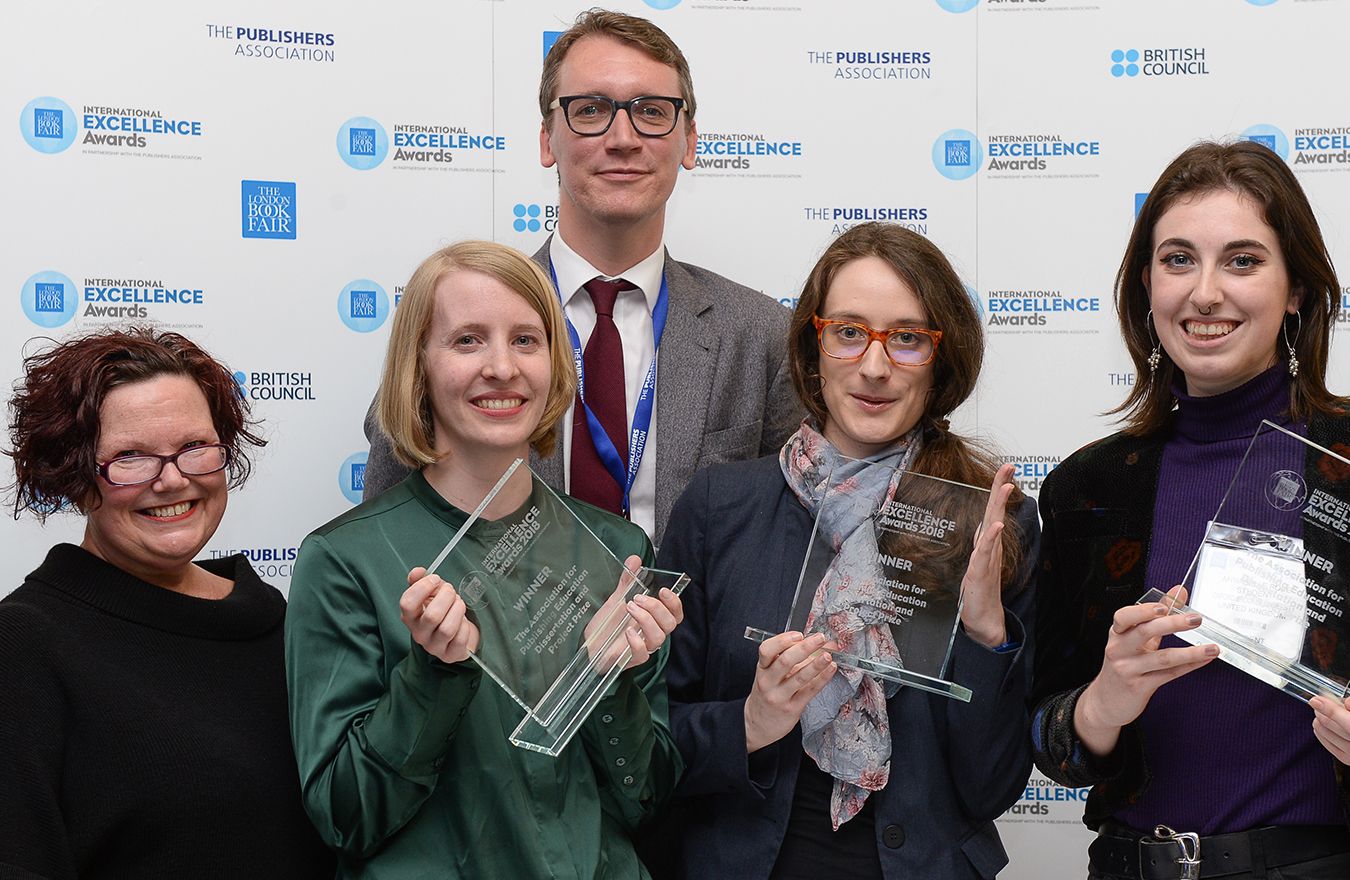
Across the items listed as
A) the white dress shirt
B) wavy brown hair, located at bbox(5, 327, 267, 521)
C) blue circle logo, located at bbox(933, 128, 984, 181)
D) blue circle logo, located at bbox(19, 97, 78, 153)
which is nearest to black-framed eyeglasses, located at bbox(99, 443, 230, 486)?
wavy brown hair, located at bbox(5, 327, 267, 521)

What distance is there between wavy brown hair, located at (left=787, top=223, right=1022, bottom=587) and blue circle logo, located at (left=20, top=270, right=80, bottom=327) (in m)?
2.39

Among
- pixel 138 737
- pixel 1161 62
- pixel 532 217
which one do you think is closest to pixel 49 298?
pixel 532 217

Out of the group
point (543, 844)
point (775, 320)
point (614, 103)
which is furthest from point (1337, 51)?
point (543, 844)

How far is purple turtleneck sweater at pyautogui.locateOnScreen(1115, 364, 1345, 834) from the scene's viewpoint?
233 cm

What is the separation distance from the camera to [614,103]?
3.42m

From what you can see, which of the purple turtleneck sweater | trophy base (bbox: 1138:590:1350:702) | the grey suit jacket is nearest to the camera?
trophy base (bbox: 1138:590:1350:702)

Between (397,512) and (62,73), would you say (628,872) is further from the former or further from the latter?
(62,73)

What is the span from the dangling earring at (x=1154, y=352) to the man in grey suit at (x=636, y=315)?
97 centimetres

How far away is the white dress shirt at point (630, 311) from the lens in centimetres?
338

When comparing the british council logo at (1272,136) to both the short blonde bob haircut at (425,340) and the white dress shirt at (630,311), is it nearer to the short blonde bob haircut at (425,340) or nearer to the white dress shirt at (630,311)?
the white dress shirt at (630,311)

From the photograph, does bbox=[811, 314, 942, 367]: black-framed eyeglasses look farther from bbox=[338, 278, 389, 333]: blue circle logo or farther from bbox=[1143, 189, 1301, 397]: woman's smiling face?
bbox=[338, 278, 389, 333]: blue circle logo

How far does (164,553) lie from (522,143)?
209cm

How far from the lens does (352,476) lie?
414 cm

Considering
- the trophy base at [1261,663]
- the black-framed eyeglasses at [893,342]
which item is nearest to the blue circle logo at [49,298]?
the black-framed eyeglasses at [893,342]
